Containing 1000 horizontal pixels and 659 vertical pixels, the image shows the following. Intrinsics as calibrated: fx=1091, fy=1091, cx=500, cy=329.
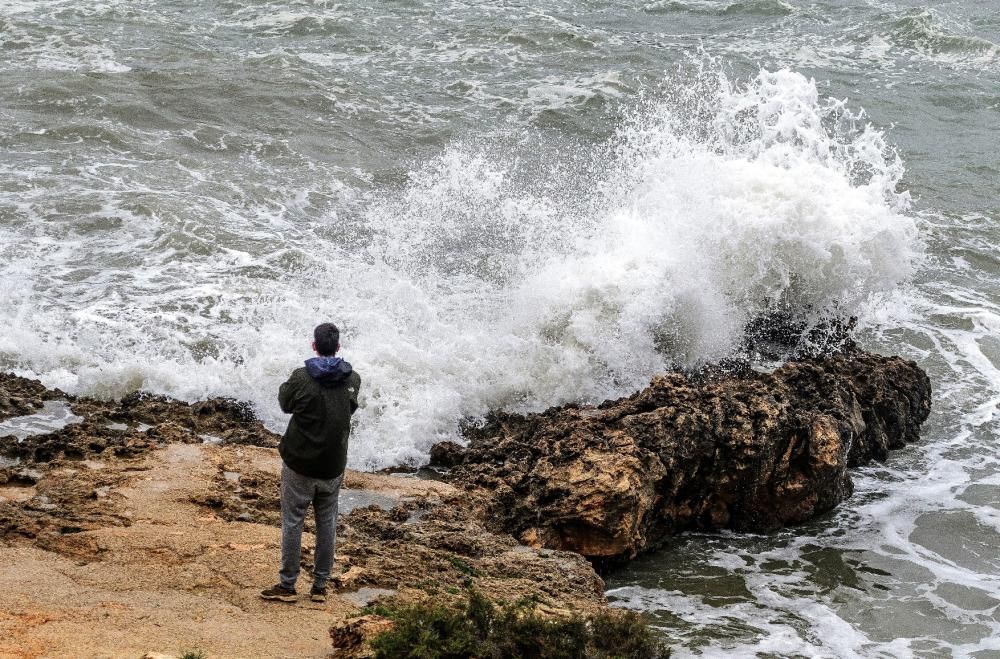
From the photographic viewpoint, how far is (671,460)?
7594 mm

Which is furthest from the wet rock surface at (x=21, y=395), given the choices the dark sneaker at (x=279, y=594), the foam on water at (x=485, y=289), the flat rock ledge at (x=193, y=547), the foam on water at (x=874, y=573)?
the foam on water at (x=874, y=573)

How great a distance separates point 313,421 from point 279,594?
917 mm

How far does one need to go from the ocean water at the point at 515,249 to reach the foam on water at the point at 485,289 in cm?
3

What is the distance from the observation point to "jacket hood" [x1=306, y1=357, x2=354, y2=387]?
5496 millimetres

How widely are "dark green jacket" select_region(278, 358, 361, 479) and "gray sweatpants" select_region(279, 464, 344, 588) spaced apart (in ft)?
0.24

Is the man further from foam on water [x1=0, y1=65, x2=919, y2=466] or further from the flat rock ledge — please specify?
foam on water [x1=0, y1=65, x2=919, y2=466]

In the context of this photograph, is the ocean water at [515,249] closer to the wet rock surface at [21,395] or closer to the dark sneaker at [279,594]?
the wet rock surface at [21,395]

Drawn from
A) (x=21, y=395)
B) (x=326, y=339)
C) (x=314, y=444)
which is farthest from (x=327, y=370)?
(x=21, y=395)

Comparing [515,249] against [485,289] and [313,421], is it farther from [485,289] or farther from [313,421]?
[313,421]

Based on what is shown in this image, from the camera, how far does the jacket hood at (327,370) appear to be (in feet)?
18.0

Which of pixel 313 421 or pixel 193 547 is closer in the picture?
pixel 313 421

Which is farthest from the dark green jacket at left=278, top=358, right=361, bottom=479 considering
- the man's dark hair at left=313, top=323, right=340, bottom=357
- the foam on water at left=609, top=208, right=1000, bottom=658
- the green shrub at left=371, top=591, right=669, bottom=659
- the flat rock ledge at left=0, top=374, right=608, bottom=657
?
the foam on water at left=609, top=208, right=1000, bottom=658

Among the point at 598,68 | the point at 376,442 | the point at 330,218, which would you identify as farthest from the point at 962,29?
the point at 376,442

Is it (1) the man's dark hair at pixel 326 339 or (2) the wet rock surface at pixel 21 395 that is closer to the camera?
(1) the man's dark hair at pixel 326 339
